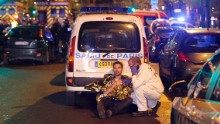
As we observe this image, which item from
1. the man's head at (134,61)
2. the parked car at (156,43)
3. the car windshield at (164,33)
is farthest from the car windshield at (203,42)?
the parked car at (156,43)

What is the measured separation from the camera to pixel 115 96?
8891 millimetres

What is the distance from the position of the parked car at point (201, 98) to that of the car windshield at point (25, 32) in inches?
531

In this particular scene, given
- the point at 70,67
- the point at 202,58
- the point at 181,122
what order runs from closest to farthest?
1. the point at 181,122
2. the point at 70,67
3. the point at 202,58

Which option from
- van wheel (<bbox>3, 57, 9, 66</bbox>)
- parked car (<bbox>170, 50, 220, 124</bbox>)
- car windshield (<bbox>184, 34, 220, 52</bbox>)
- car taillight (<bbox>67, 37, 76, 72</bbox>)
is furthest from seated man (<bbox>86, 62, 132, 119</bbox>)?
van wheel (<bbox>3, 57, 9, 66</bbox>)

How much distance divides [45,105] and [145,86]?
2513 millimetres

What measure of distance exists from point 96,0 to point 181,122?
2093 cm

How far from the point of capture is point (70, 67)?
9469mm

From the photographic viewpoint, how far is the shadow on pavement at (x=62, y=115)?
860 centimetres

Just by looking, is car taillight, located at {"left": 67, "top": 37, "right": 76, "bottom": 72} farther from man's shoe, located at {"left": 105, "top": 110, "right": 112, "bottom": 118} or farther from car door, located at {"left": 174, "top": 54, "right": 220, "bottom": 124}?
car door, located at {"left": 174, "top": 54, "right": 220, "bottom": 124}

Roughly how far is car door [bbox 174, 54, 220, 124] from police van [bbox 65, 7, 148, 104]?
4417 mm

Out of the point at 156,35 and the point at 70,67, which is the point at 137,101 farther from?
the point at 156,35

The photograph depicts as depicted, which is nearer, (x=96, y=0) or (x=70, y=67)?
(x=70, y=67)

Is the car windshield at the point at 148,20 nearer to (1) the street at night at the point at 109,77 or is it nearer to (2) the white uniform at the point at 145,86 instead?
(1) the street at night at the point at 109,77

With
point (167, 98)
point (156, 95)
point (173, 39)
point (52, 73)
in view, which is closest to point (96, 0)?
point (52, 73)
